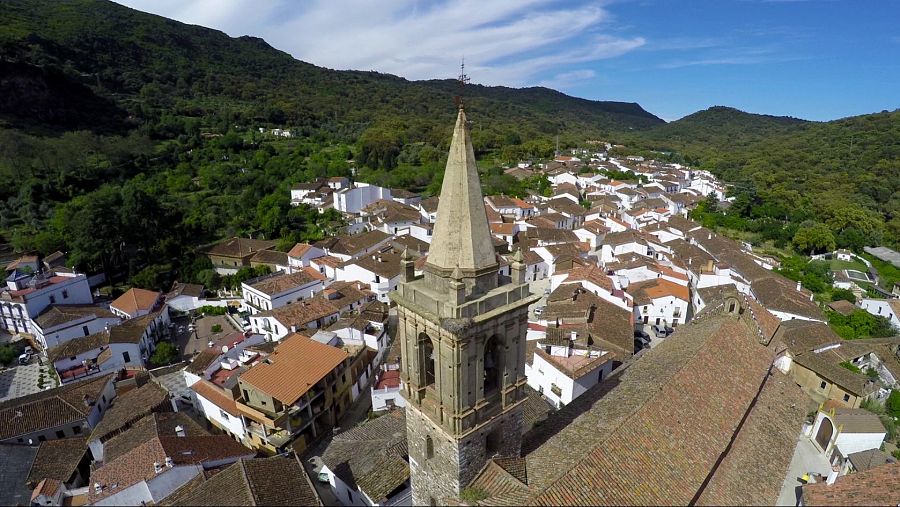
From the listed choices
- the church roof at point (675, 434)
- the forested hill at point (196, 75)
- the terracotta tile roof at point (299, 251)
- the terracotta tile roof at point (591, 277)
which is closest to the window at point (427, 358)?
the church roof at point (675, 434)

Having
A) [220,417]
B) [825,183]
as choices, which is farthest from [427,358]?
[825,183]

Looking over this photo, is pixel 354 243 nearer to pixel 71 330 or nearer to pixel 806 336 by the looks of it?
pixel 71 330

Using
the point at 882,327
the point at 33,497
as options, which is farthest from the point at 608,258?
the point at 33,497

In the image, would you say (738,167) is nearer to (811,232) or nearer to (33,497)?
(811,232)

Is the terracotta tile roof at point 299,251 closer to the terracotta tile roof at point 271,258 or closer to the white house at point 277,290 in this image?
the terracotta tile roof at point 271,258

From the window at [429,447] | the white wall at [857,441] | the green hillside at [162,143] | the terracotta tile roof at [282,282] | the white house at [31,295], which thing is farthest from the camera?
the green hillside at [162,143]

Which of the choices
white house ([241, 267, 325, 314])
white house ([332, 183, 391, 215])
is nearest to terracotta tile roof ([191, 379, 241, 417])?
white house ([241, 267, 325, 314])
